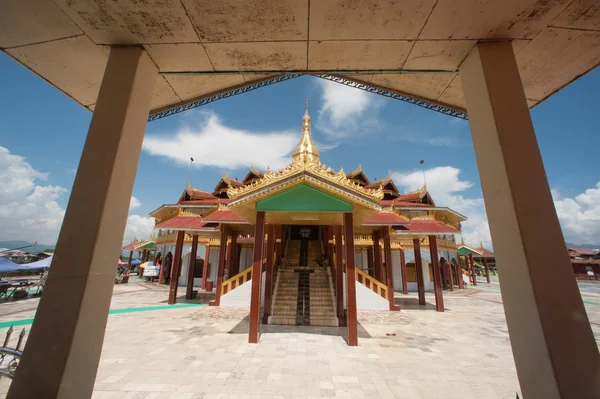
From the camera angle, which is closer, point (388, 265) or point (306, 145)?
point (388, 265)

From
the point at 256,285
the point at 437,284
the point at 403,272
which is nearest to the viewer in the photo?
the point at 256,285

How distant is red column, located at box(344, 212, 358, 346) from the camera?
7.41 m

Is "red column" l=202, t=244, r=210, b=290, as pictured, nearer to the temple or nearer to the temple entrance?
the temple

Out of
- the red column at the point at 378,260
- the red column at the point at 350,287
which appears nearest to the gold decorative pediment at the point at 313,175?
the red column at the point at 350,287

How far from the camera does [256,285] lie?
8094 millimetres

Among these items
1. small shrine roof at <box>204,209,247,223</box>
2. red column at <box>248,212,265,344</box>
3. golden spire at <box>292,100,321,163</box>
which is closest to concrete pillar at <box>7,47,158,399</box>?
red column at <box>248,212,265,344</box>

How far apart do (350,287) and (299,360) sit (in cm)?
267

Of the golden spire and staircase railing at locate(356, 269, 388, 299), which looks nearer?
staircase railing at locate(356, 269, 388, 299)

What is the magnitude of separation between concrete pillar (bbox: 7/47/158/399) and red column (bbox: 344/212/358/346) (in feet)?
21.5

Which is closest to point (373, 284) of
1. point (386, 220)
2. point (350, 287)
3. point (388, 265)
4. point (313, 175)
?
point (388, 265)

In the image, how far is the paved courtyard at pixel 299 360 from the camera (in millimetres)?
4703

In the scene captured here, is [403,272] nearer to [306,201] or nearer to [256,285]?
[306,201]

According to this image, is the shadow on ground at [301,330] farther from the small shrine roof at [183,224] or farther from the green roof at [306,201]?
the small shrine roof at [183,224]

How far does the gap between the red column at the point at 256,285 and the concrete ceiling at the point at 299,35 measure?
559cm
